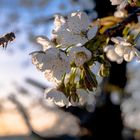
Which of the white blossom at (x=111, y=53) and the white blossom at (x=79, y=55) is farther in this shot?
the white blossom at (x=111, y=53)

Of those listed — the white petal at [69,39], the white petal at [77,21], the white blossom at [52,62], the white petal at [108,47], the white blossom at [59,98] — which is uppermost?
the white petal at [77,21]

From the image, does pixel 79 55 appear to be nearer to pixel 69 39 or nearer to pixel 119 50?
pixel 69 39

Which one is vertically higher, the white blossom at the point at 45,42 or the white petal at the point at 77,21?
the white petal at the point at 77,21

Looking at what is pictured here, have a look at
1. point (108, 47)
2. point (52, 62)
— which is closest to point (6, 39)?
point (52, 62)

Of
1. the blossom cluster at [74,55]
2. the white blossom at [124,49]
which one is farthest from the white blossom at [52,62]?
the white blossom at [124,49]

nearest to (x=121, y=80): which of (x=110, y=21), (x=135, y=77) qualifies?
(x=135, y=77)

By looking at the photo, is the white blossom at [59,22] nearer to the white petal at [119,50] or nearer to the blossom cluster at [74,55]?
the blossom cluster at [74,55]

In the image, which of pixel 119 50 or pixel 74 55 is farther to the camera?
pixel 119 50

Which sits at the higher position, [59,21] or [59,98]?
[59,21]

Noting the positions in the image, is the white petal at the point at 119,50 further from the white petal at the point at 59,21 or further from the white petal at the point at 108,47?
the white petal at the point at 59,21
